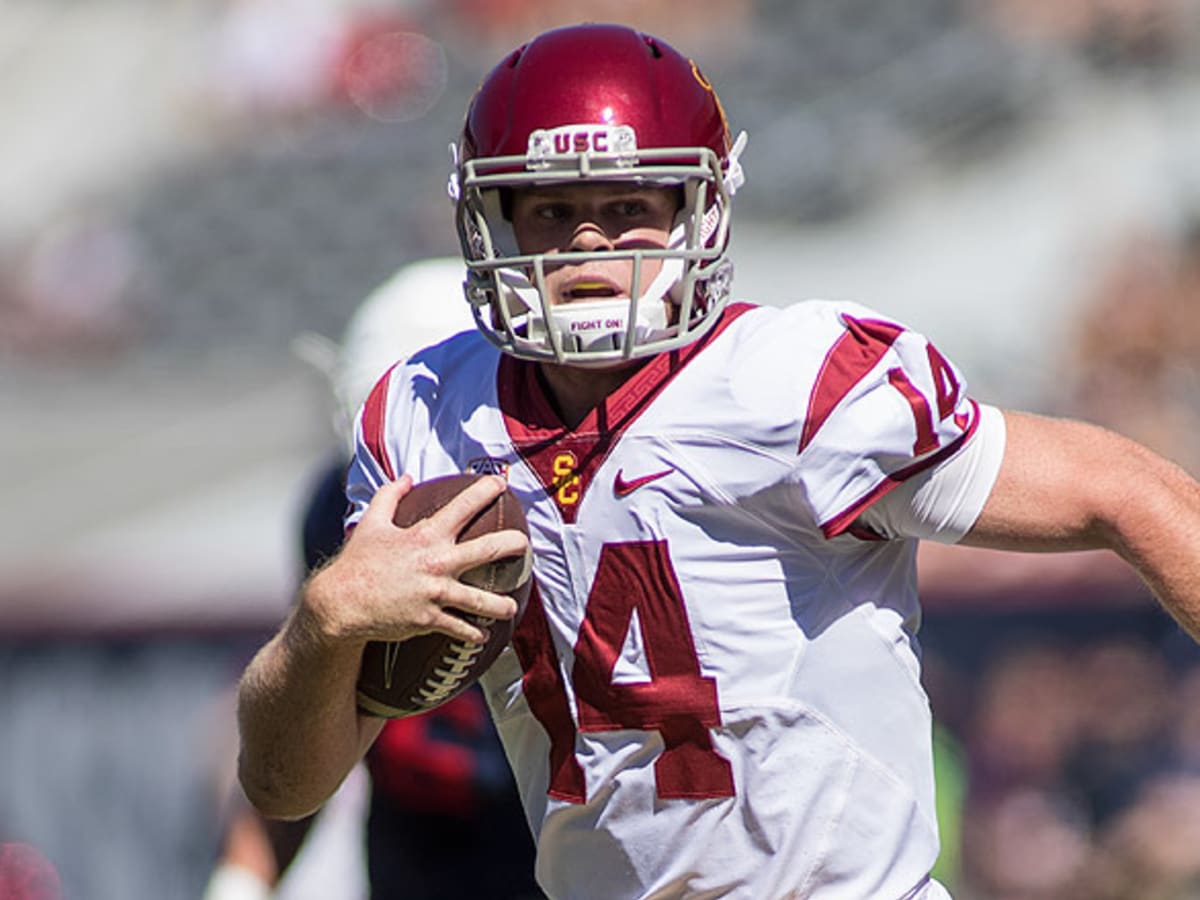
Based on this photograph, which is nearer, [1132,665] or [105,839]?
[1132,665]

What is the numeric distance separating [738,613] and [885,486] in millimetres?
215

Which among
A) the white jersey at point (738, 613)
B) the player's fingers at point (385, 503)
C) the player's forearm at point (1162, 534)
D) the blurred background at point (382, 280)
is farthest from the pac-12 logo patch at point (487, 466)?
the blurred background at point (382, 280)

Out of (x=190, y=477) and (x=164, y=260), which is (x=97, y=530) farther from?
(x=164, y=260)

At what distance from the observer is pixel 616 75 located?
7.28 ft

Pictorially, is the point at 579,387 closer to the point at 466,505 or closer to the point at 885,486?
the point at 466,505

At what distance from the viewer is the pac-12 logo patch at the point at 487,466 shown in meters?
2.22

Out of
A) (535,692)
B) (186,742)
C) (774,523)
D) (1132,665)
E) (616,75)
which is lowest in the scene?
(186,742)

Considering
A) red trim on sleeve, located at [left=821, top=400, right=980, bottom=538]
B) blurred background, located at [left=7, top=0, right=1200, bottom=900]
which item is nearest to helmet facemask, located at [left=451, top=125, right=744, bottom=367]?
red trim on sleeve, located at [left=821, top=400, right=980, bottom=538]

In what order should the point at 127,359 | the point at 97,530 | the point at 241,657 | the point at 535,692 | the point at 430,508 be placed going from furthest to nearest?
the point at 127,359 < the point at 97,530 < the point at 241,657 < the point at 535,692 < the point at 430,508

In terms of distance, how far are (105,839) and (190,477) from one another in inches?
135

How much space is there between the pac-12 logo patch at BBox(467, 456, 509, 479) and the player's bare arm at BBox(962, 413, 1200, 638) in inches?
20.9

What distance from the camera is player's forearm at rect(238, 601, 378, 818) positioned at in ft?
7.00

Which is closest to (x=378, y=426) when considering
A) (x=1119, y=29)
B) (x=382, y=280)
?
(x=1119, y=29)

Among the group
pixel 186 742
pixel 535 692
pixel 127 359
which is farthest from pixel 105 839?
pixel 127 359
